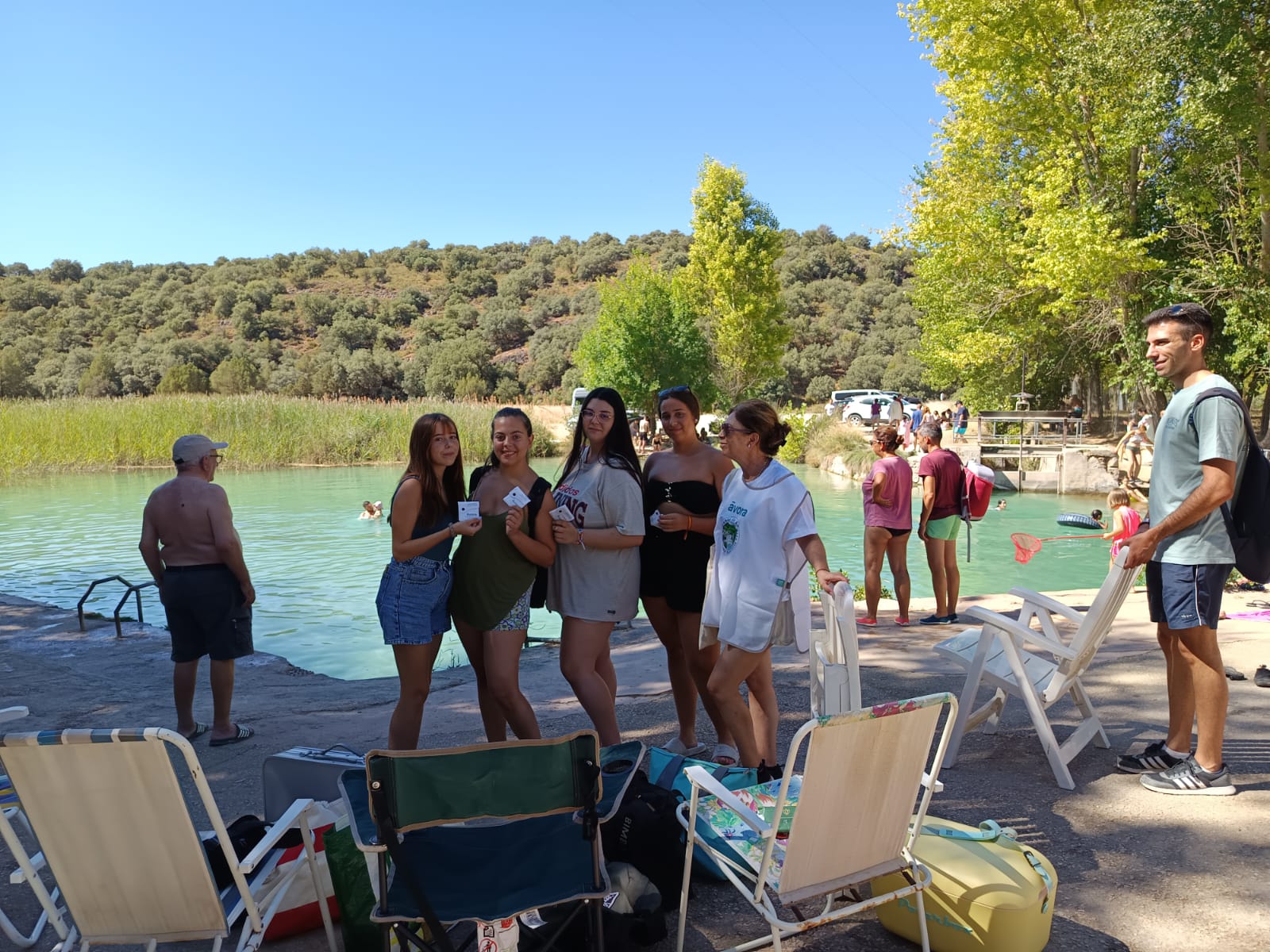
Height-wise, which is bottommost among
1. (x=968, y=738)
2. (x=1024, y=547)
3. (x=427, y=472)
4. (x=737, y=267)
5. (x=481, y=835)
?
(x=1024, y=547)

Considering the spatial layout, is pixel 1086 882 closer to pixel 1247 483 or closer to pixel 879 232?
pixel 1247 483

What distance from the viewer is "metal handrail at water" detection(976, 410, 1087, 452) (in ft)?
81.6

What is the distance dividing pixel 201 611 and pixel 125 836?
2.76 m

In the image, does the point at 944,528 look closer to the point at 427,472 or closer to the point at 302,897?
the point at 427,472

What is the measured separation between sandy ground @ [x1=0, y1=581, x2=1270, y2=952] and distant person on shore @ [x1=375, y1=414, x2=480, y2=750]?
0.89 meters

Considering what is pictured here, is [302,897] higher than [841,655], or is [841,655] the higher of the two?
[841,655]

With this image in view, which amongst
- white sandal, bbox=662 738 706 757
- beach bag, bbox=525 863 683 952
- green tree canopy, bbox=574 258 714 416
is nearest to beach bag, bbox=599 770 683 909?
beach bag, bbox=525 863 683 952

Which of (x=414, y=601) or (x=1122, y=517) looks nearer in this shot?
(x=414, y=601)

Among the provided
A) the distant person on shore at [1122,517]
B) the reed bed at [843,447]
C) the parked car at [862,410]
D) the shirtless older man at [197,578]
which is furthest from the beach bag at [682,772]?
the parked car at [862,410]

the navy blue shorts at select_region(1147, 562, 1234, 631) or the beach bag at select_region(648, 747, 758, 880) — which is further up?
the navy blue shorts at select_region(1147, 562, 1234, 631)

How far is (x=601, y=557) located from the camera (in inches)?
162

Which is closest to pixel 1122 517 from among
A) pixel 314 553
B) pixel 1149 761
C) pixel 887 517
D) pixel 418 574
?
pixel 887 517

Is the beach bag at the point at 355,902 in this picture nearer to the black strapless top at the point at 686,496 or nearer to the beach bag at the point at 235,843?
the beach bag at the point at 235,843

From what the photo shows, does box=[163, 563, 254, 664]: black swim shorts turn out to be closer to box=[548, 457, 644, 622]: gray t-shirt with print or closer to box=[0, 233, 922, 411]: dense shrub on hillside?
box=[548, 457, 644, 622]: gray t-shirt with print
